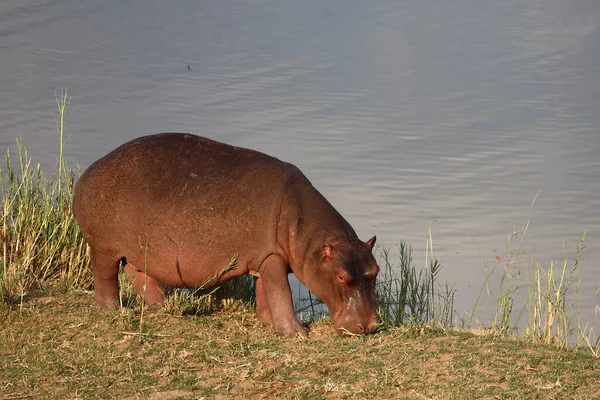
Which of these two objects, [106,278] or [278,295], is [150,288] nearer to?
[106,278]

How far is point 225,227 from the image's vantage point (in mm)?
6395

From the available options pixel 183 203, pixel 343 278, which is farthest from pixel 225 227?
pixel 343 278

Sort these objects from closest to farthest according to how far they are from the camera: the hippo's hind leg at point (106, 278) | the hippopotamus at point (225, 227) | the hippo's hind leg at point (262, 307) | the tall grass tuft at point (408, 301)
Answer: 1. the hippopotamus at point (225, 227)
2. the hippo's hind leg at point (262, 307)
3. the hippo's hind leg at point (106, 278)
4. the tall grass tuft at point (408, 301)

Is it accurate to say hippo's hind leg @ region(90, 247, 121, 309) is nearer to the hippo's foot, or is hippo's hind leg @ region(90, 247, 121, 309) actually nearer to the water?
the hippo's foot

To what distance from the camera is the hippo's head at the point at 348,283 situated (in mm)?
6160

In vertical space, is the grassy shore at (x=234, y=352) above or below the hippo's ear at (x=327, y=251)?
below

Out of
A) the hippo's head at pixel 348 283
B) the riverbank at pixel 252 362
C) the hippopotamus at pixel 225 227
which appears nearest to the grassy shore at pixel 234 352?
the riverbank at pixel 252 362

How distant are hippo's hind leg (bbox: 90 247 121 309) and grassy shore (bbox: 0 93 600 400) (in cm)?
11

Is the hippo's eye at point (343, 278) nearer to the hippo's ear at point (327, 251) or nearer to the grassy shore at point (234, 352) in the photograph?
the hippo's ear at point (327, 251)

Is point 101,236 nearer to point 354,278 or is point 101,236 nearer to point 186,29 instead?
point 354,278

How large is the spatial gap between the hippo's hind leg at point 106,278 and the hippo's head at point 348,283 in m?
1.36

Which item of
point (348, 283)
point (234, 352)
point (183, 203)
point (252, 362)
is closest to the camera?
point (252, 362)

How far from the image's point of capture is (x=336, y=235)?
6316mm

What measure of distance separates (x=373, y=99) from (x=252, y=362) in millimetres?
9456
